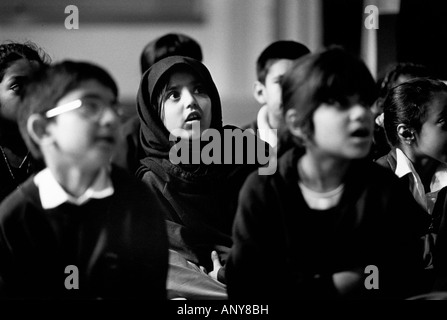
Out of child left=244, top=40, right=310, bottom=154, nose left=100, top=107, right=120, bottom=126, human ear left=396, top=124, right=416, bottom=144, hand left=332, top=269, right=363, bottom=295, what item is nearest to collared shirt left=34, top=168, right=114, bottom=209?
nose left=100, top=107, right=120, bottom=126

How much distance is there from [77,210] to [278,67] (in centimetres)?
68

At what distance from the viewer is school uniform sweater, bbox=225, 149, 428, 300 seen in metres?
1.86

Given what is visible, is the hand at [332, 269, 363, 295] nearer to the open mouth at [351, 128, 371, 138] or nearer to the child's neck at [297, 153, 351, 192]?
the child's neck at [297, 153, 351, 192]

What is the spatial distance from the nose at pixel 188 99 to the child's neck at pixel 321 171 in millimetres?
361

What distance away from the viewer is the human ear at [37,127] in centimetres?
188

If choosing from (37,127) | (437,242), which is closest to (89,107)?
(37,127)

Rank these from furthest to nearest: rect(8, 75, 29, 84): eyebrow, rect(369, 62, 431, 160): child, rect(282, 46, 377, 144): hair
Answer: rect(369, 62, 431, 160): child
rect(8, 75, 29, 84): eyebrow
rect(282, 46, 377, 144): hair

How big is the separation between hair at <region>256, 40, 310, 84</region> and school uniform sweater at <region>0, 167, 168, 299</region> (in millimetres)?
488

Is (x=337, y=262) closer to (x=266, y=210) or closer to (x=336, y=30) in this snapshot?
(x=266, y=210)

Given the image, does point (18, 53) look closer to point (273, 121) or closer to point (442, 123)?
point (273, 121)

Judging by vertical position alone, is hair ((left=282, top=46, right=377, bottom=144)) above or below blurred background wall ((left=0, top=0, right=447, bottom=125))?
below

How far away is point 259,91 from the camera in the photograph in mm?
2139

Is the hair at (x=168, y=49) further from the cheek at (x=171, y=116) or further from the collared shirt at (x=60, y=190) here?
the collared shirt at (x=60, y=190)

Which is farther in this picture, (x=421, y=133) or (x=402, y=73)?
(x=402, y=73)
